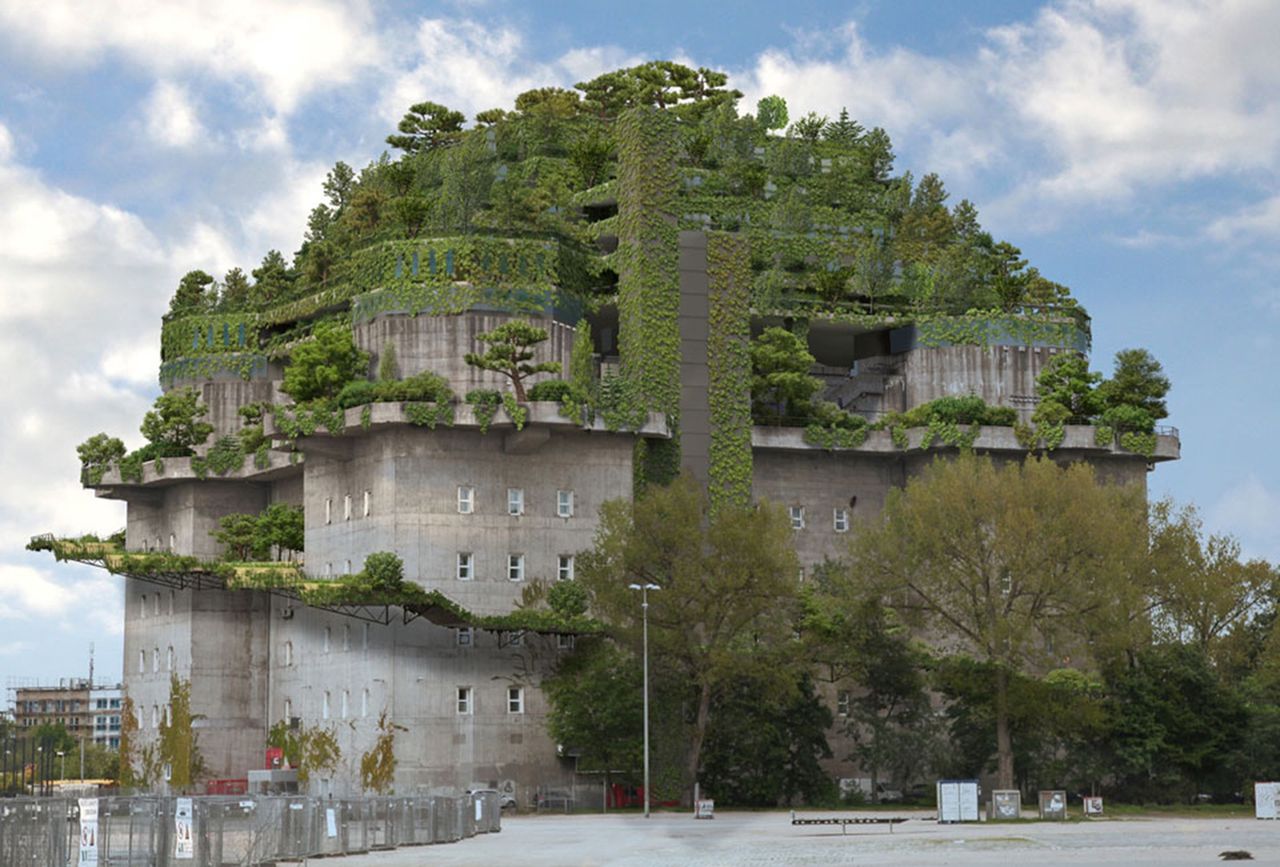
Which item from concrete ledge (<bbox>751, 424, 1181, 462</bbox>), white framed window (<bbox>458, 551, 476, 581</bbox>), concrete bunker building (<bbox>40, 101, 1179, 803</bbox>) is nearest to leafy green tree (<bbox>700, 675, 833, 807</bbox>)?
concrete bunker building (<bbox>40, 101, 1179, 803</bbox>)

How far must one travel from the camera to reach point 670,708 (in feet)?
321

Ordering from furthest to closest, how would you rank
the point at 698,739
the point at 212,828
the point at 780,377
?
the point at 780,377 < the point at 698,739 < the point at 212,828

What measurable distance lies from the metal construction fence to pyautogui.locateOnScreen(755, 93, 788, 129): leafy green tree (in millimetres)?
83203

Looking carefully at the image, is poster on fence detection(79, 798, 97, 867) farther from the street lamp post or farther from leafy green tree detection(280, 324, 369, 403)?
leafy green tree detection(280, 324, 369, 403)

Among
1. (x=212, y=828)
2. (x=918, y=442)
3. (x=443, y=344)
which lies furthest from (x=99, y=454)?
(x=212, y=828)

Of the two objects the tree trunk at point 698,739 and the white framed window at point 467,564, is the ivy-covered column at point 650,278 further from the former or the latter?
the tree trunk at point 698,739

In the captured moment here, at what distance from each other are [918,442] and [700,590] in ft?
74.1

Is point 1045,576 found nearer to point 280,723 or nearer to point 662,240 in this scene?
point 662,240

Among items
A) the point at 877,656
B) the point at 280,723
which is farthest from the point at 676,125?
the point at 280,723

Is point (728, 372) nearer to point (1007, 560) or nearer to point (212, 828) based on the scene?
point (1007, 560)

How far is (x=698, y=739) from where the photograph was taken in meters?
95.0

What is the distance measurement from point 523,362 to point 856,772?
96.3 feet

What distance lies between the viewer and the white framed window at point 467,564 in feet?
319

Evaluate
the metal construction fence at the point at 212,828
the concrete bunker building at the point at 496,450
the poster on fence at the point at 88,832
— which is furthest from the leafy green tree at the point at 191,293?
the poster on fence at the point at 88,832
